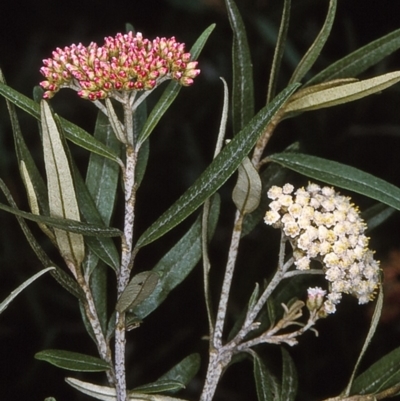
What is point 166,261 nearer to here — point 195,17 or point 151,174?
point 151,174

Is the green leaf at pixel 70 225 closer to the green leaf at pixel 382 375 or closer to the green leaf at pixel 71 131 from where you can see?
the green leaf at pixel 71 131

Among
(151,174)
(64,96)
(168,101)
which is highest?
(64,96)

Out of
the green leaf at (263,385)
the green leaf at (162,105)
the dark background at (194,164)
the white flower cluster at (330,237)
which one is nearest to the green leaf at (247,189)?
the white flower cluster at (330,237)

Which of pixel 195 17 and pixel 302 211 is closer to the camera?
pixel 302 211

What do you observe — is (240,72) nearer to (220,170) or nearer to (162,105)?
(162,105)

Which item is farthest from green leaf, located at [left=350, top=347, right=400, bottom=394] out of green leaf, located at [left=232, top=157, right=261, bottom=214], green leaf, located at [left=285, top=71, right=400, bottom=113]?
green leaf, located at [left=285, top=71, right=400, bottom=113]

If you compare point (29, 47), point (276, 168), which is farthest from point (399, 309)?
point (29, 47)
